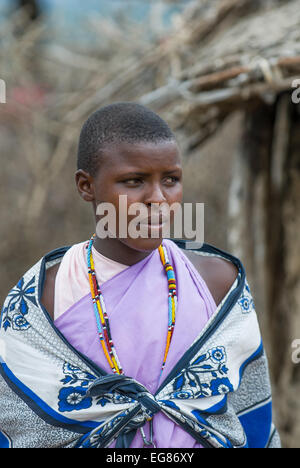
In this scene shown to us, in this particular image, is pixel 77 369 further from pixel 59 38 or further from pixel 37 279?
pixel 59 38

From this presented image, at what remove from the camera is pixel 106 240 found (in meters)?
1.58

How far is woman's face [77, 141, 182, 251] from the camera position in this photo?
1.41 meters

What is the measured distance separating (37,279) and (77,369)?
0.28 metres

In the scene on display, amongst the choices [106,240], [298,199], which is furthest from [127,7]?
[106,240]

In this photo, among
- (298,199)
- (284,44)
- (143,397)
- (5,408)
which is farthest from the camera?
(298,199)

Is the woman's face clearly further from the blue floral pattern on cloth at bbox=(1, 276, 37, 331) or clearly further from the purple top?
the blue floral pattern on cloth at bbox=(1, 276, 37, 331)

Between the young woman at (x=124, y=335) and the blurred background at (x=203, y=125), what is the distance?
3.98 feet

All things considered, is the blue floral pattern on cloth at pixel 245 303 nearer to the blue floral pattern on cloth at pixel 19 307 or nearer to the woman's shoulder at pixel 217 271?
the woman's shoulder at pixel 217 271

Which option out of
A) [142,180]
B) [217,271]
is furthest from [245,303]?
[142,180]

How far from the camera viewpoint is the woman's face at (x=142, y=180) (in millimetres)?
1413
